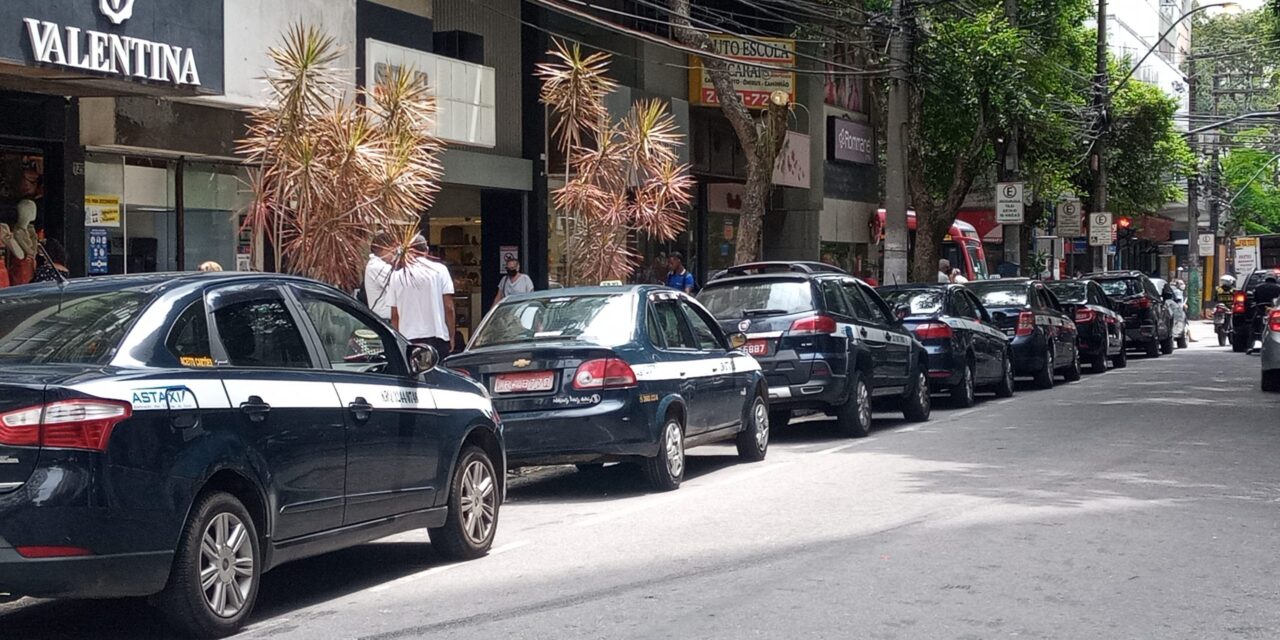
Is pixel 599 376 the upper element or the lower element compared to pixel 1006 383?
upper

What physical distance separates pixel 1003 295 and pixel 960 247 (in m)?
17.6

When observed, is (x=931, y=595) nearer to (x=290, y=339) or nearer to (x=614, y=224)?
(x=290, y=339)

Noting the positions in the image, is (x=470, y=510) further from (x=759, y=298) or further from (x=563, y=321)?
(x=759, y=298)

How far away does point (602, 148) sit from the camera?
752 inches

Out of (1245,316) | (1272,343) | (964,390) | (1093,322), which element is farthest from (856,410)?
(1245,316)

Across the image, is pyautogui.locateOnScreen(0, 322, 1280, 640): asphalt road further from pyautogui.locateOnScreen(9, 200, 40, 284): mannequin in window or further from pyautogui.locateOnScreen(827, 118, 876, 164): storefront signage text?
pyautogui.locateOnScreen(827, 118, 876, 164): storefront signage text

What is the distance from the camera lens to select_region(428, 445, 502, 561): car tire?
9.02m

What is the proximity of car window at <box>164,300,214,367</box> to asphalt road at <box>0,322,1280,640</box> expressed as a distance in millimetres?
1294

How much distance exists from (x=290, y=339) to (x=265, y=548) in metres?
1.07

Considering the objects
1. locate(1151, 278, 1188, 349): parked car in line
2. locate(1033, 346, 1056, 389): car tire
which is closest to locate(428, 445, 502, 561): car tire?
locate(1033, 346, 1056, 389): car tire

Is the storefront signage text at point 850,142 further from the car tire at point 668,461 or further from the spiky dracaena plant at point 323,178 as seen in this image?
the car tire at point 668,461

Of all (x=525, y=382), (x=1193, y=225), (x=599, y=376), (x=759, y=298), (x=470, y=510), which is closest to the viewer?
(x=470, y=510)

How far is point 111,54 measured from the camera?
14047mm

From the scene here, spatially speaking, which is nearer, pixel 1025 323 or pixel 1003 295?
pixel 1025 323
